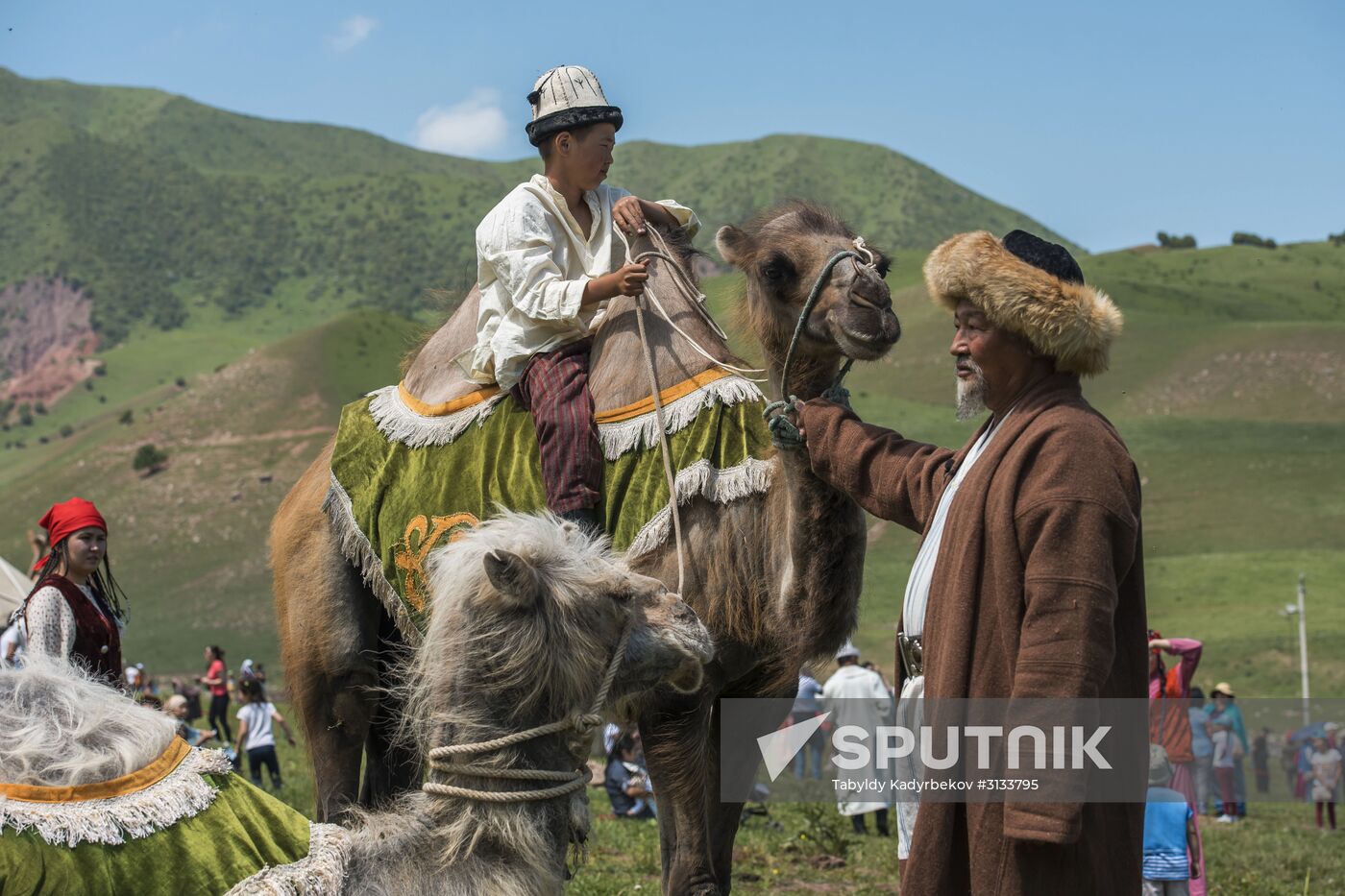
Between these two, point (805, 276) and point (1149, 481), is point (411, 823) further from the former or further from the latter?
point (1149, 481)

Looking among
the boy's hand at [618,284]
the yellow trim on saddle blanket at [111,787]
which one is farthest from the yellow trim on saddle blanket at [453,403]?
the yellow trim on saddle blanket at [111,787]

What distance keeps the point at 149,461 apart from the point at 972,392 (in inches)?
2745

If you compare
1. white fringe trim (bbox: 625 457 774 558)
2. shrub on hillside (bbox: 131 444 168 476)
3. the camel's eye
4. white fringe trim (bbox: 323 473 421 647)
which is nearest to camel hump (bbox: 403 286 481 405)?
white fringe trim (bbox: 323 473 421 647)

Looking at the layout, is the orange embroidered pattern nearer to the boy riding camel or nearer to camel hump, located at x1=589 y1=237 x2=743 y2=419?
the boy riding camel

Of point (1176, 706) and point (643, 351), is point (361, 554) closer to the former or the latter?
point (643, 351)

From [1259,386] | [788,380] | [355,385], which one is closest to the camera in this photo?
[788,380]

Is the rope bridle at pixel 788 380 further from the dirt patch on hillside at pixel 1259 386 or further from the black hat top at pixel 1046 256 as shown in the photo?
the dirt patch on hillside at pixel 1259 386

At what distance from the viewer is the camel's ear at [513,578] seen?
3436 millimetres

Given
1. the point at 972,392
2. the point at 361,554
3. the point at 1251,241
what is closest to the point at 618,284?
the point at 361,554

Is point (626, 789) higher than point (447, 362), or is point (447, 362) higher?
point (447, 362)

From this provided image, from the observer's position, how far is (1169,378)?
69250mm

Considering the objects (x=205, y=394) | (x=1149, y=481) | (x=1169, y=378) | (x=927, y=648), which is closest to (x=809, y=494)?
(x=927, y=648)

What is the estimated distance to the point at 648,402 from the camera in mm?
5766

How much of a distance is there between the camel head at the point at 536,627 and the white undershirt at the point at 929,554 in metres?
0.67
